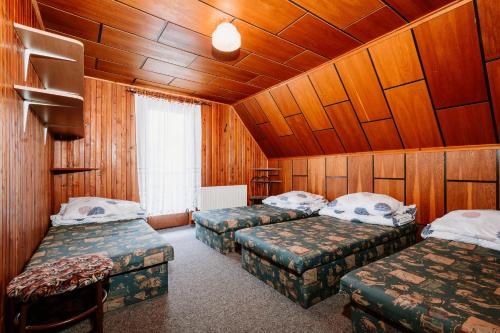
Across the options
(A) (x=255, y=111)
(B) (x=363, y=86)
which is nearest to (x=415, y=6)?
(B) (x=363, y=86)

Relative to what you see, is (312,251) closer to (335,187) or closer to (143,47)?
(335,187)

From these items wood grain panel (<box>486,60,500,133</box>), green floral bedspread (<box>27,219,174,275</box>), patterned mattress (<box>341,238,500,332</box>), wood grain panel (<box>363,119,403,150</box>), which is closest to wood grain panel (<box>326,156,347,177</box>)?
wood grain panel (<box>363,119,403,150</box>)

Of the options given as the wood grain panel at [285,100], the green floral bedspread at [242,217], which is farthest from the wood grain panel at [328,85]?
the green floral bedspread at [242,217]

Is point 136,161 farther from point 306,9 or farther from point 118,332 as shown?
point 306,9

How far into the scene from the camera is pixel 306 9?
2.02 m

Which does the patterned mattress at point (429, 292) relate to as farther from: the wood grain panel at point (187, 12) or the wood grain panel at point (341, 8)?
the wood grain panel at point (187, 12)

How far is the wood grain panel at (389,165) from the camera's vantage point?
10.7 feet

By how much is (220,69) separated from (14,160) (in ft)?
8.01

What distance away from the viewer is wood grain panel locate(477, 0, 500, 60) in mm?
1791

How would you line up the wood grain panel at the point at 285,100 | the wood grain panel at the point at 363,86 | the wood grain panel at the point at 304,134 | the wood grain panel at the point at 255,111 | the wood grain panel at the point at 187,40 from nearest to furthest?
1. the wood grain panel at the point at 187,40
2. the wood grain panel at the point at 363,86
3. the wood grain panel at the point at 285,100
4. the wood grain panel at the point at 304,134
5. the wood grain panel at the point at 255,111

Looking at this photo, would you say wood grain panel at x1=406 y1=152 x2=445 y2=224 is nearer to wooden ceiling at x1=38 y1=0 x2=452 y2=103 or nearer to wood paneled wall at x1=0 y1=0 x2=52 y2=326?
wooden ceiling at x1=38 y1=0 x2=452 y2=103

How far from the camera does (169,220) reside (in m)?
4.32

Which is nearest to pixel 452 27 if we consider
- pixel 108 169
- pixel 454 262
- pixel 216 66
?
pixel 454 262

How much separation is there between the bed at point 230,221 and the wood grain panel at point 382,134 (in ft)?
4.89
